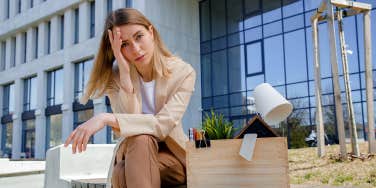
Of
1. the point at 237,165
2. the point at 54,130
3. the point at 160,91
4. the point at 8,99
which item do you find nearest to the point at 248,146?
the point at 237,165

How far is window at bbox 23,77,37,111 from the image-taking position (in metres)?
24.2

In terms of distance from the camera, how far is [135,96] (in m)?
1.97

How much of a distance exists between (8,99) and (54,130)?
713cm

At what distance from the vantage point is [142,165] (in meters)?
1.68

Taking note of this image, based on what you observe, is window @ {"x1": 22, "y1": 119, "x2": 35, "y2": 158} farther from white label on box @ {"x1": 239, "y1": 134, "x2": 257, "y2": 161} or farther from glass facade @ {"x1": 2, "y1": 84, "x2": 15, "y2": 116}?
white label on box @ {"x1": 239, "y1": 134, "x2": 257, "y2": 161}

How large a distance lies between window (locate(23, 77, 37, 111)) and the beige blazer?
78.2 ft

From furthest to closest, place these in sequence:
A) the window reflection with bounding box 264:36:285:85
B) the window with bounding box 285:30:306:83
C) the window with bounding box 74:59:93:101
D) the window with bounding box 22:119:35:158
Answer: the window with bounding box 22:119:35:158
the window with bounding box 74:59:93:101
the window reflection with bounding box 264:36:285:85
the window with bounding box 285:30:306:83

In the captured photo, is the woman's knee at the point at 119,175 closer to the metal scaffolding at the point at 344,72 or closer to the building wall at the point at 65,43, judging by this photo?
the metal scaffolding at the point at 344,72

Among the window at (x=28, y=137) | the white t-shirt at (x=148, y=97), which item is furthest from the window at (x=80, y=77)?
the white t-shirt at (x=148, y=97)

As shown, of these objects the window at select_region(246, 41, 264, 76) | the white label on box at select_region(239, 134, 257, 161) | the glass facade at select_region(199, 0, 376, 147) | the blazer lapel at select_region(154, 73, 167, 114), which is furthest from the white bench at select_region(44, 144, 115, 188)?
the window at select_region(246, 41, 264, 76)

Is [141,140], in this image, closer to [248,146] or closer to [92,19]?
[248,146]

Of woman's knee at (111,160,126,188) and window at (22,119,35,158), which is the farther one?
window at (22,119,35,158)

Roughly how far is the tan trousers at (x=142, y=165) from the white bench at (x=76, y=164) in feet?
9.75

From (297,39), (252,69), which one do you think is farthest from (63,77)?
(297,39)
